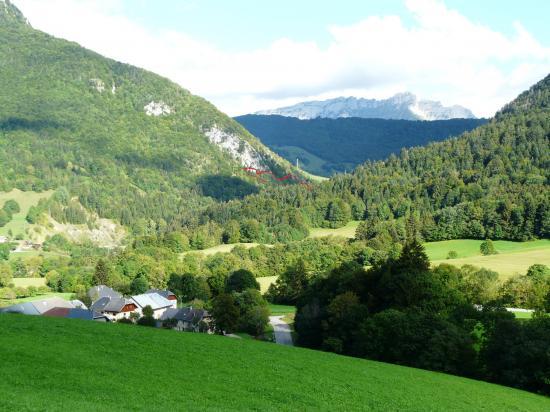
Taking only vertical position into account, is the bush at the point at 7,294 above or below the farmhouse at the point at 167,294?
below

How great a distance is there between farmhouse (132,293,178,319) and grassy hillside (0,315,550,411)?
167ft

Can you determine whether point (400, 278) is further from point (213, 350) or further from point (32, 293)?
point (32, 293)

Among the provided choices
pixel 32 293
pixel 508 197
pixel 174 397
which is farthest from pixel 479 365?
pixel 508 197

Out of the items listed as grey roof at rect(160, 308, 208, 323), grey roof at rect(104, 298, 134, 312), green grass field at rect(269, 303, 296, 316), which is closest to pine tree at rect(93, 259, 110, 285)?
grey roof at rect(104, 298, 134, 312)

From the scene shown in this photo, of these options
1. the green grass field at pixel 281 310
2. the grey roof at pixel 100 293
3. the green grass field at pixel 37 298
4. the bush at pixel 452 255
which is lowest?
the green grass field at pixel 37 298

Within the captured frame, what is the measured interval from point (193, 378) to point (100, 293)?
74.1m

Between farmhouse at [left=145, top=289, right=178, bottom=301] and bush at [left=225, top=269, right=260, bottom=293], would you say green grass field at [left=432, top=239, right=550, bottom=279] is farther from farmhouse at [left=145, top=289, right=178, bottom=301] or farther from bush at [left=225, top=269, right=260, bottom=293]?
farmhouse at [left=145, top=289, right=178, bottom=301]

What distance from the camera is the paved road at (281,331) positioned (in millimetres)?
58784

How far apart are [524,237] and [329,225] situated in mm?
71264

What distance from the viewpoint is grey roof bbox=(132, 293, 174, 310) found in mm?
87050

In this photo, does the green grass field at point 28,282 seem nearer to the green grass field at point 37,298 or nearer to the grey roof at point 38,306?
Answer: the green grass field at point 37,298

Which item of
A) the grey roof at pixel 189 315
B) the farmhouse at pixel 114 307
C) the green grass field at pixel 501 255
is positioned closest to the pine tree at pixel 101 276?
the farmhouse at pixel 114 307

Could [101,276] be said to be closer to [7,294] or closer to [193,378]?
[7,294]

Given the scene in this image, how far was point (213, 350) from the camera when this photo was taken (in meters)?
31.9
